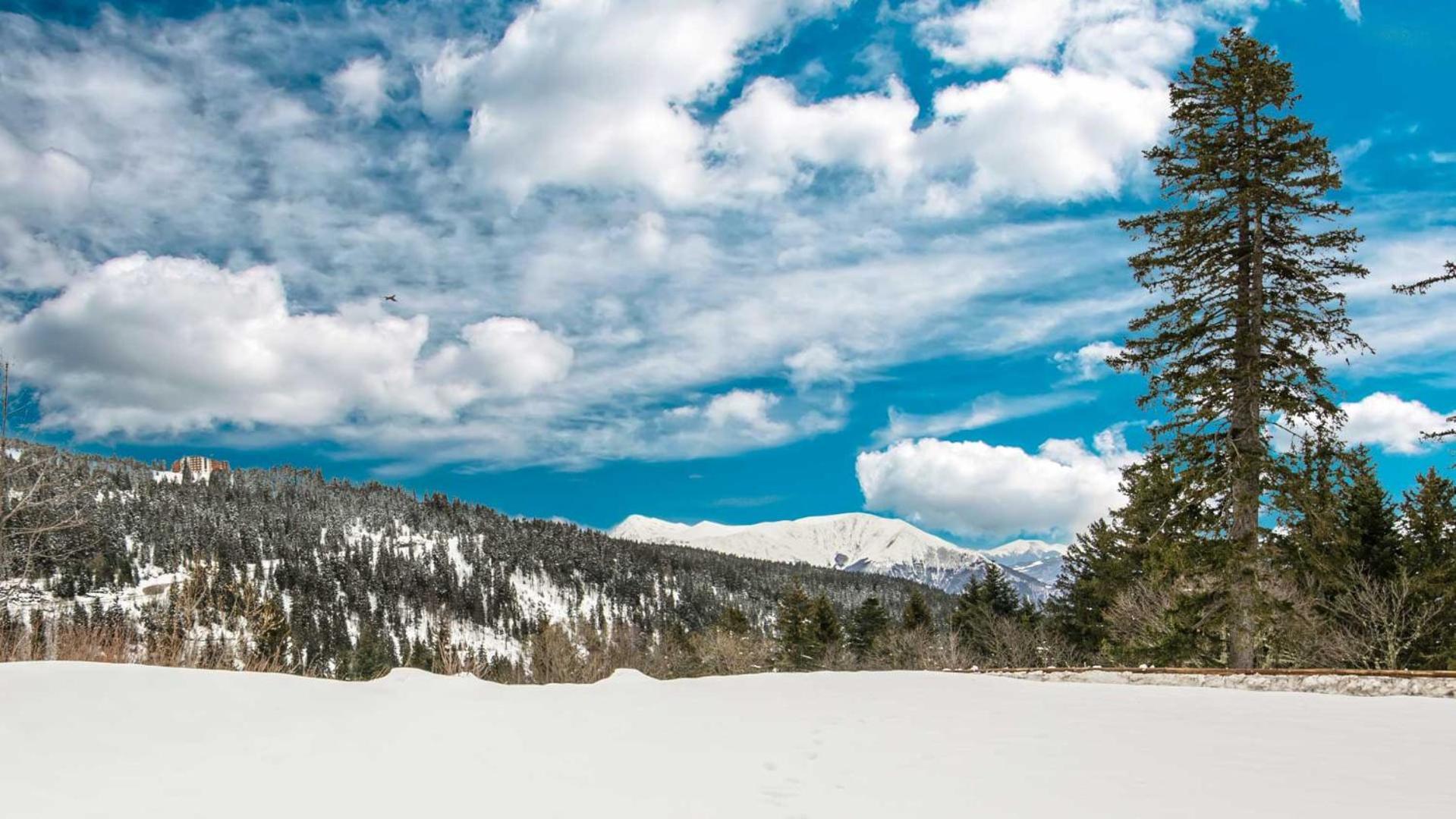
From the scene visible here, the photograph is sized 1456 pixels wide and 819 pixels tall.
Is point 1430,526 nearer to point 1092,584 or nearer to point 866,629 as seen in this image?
point 1092,584

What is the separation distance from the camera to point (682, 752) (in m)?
7.98

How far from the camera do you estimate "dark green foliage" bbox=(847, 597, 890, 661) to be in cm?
5112

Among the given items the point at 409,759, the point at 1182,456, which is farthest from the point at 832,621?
the point at 409,759

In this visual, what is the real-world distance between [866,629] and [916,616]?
308 centimetres

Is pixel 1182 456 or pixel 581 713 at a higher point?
pixel 1182 456

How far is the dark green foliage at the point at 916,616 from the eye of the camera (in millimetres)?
50906

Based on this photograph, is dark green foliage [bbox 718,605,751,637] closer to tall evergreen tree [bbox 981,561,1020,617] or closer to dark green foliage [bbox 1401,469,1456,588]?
tall evergreen tree [bbox 981,561,1020,617]

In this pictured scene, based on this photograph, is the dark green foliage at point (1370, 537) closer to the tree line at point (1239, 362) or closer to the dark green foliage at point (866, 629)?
the tree line at point (1239, 362)

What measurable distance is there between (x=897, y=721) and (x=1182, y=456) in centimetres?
1145

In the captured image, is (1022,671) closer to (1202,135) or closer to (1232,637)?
(1232,637)

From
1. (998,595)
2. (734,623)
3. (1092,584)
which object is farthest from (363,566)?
(1092,584)

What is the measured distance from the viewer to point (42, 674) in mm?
9539

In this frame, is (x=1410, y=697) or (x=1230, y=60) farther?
(x=1230, y=60)

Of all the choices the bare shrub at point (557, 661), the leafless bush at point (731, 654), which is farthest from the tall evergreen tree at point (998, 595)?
the bare shrub at point (557, 661)
